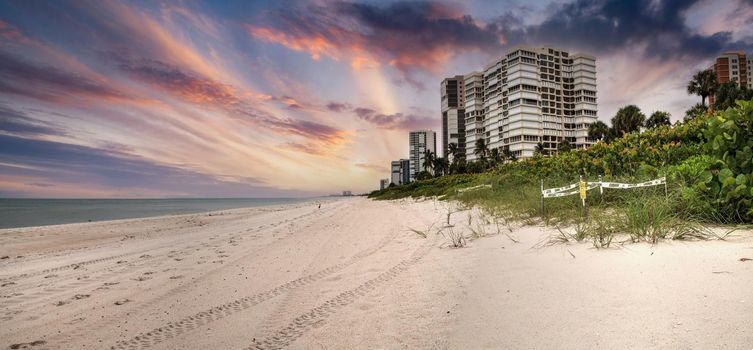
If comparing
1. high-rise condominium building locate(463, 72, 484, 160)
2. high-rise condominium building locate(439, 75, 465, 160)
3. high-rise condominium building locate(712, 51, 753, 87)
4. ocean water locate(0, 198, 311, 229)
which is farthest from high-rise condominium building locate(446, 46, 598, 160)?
high-rise condominium building locate(712, 51, 753, 87)

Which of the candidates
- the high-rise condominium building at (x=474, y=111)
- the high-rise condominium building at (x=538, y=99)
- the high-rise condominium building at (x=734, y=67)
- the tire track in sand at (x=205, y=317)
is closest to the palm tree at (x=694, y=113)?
the tire track in sand at (x=205, y=317)

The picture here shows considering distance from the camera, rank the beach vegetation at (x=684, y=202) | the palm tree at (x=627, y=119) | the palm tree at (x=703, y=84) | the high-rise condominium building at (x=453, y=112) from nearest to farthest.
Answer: the beach vegetation at (x=684, y=202) → the palm tree at (x=703, y=84) → the palm tree at (x=627, y=119) → the high-rise condominium building at (x=453, y=112)

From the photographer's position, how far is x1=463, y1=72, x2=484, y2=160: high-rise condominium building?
136000 millimetres

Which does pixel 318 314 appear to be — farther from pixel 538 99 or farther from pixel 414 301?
pixel 538 99

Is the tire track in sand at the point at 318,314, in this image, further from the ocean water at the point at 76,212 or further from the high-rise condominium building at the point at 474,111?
the high-rise condominium building at the point at 474,111

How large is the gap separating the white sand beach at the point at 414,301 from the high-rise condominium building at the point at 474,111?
129921 millimetres

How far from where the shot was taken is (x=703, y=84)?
51.0 meters

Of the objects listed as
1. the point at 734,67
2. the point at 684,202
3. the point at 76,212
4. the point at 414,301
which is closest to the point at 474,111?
the point at 76,212

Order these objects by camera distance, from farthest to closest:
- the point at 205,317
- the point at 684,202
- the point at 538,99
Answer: the point at 538,99 < the point at 684,202 < the point at 205,317

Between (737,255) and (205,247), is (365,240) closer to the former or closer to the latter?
(205,247)

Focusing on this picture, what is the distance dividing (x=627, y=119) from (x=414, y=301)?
8507 cm

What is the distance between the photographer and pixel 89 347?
127 inches

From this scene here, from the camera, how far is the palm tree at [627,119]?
2739 inches

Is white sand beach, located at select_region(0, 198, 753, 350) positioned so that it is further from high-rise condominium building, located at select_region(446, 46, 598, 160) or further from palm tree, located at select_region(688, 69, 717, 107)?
high-rise condominium building, located at select_region(446, 46, 598, 160)
